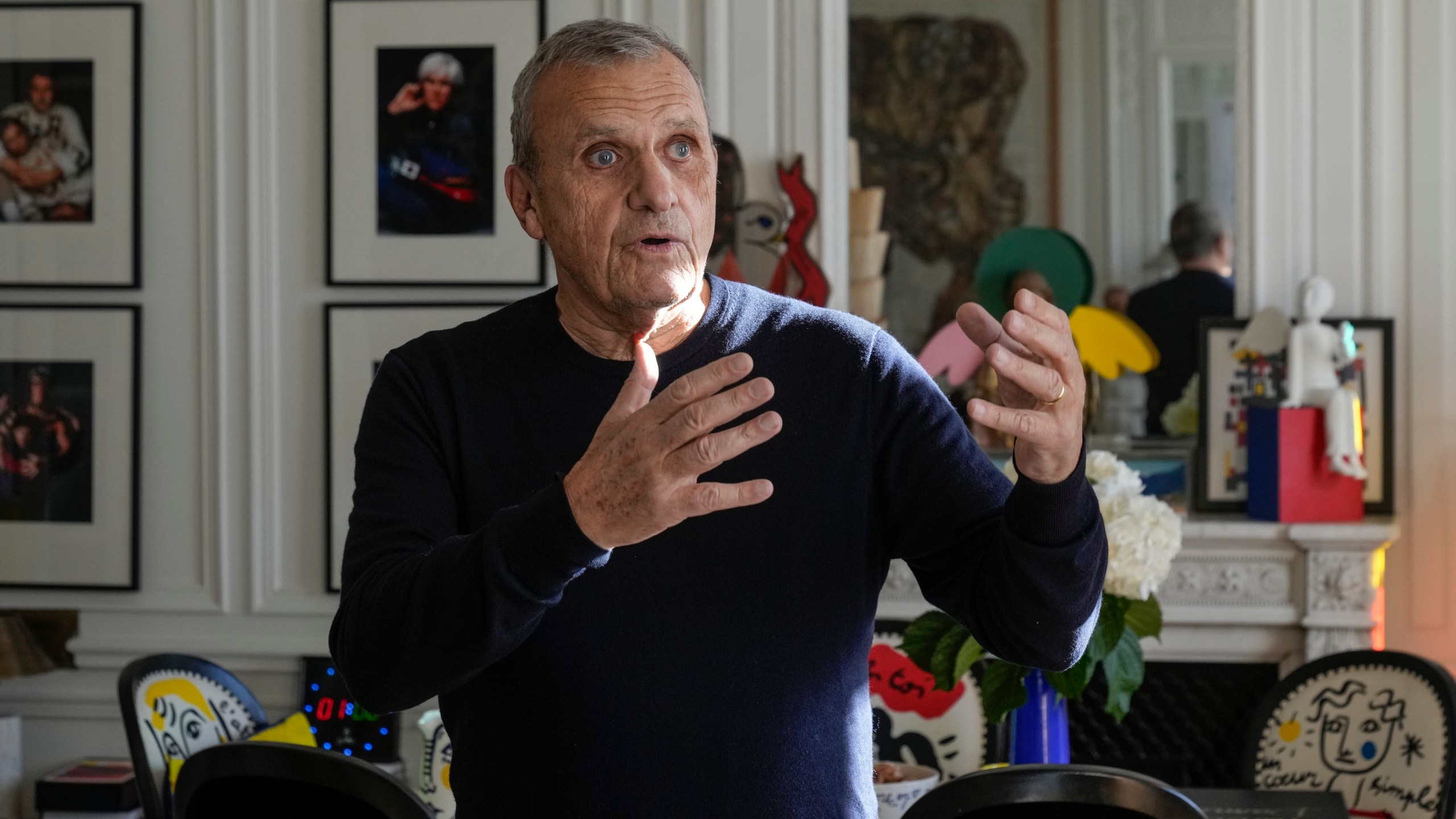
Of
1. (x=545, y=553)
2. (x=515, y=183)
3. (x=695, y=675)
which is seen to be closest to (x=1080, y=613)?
(x=695, y=675)

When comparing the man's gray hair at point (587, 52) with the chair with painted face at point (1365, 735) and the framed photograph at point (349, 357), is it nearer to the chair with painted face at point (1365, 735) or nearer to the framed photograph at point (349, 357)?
the chair with painted face at point (1365, 735)

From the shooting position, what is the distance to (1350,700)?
2580 mm

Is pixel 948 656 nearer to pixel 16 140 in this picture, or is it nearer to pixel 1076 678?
pixel 1076 678

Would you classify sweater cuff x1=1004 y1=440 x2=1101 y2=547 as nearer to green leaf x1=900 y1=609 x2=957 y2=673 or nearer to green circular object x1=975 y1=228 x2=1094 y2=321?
green leaf x1=900 y1=609 x2=957 y2=673

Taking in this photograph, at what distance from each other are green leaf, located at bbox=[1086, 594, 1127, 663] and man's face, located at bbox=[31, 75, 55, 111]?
2.80 m

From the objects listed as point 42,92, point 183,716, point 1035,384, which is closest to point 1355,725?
point 1035,384

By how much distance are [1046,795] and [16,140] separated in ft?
9.98

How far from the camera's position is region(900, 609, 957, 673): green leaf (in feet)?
6.61

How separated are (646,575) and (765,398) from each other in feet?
1.12

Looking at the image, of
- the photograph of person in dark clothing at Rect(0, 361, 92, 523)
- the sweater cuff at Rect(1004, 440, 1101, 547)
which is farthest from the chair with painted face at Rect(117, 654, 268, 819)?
the sweater cuff at Rect(1004, 440, 1101, 547)

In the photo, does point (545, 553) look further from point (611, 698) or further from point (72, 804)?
point (72, 804)

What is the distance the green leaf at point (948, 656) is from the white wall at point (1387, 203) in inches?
60.6

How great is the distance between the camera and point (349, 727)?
10.0 ft

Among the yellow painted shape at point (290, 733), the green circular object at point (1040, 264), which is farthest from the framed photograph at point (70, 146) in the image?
the green circular object at point (1040, 264)
